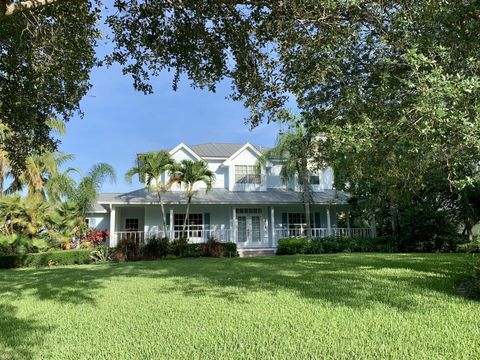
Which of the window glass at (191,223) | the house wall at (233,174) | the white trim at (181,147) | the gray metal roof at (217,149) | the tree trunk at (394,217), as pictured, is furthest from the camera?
the gray metal roof at (217,149)

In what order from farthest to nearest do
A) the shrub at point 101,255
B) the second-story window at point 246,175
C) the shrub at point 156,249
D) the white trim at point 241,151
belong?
the second-story window at point 246,175
the white trim at point 241,151
the shrub at point 156,249
the shrub at point 101,255

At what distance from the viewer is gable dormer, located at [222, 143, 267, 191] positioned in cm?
2722

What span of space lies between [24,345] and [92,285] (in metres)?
4.96

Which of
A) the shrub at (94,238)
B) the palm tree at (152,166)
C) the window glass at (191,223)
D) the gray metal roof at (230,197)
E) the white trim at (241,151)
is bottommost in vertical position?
the shrub at (94,238)

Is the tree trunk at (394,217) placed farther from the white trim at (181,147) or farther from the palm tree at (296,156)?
the white trim at (181,147)

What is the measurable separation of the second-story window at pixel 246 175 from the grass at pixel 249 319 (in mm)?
17261

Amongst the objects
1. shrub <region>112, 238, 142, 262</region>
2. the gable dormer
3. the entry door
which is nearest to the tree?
shrub <region>112, 238, 142, 262</region>

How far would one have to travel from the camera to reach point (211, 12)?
789cm

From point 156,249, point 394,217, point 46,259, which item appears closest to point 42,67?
point 46,259

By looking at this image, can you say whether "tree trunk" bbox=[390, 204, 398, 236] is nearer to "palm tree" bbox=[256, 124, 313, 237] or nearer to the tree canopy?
"palm tree" bbox=[256, 124, 313, 237]

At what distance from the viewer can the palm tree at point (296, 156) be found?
22.2 meters

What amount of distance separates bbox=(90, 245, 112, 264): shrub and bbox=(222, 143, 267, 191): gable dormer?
9261mm

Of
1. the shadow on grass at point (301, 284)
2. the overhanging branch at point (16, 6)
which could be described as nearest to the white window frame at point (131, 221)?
the shadow on grass at point (301, 284)

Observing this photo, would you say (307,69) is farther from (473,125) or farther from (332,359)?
(332,359)
